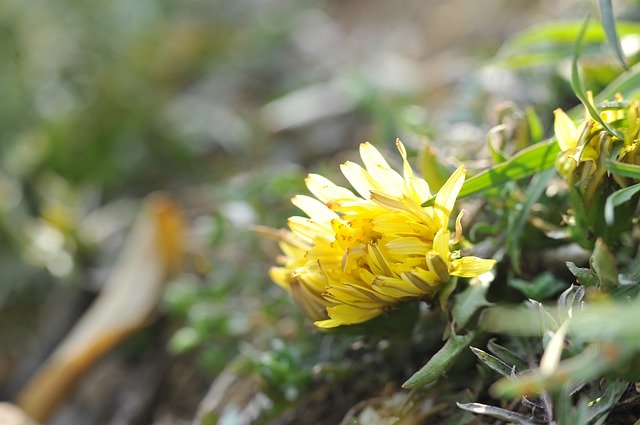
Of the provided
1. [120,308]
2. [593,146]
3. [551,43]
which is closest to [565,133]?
[593,146]

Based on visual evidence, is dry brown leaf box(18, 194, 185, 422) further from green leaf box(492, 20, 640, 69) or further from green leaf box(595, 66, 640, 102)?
green leaf box(595, 66, 640, 102)

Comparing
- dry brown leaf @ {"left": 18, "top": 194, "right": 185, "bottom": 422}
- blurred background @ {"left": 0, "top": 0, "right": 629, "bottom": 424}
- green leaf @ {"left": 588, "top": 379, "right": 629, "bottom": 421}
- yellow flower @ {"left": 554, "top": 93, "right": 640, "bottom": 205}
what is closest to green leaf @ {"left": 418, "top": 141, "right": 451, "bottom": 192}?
blurred background @ {"left": 0, "top": 0, "right": 629, "bottom": 424}

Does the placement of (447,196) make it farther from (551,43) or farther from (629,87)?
(551,43)

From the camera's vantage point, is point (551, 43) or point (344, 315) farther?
point (551, 43)

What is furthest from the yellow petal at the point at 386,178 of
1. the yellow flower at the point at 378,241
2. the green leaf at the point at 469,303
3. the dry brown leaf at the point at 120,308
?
the dry brown leaf at the point at 120,308

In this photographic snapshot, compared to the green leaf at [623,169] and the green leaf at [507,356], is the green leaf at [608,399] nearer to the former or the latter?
the green leaf at [507,356]
